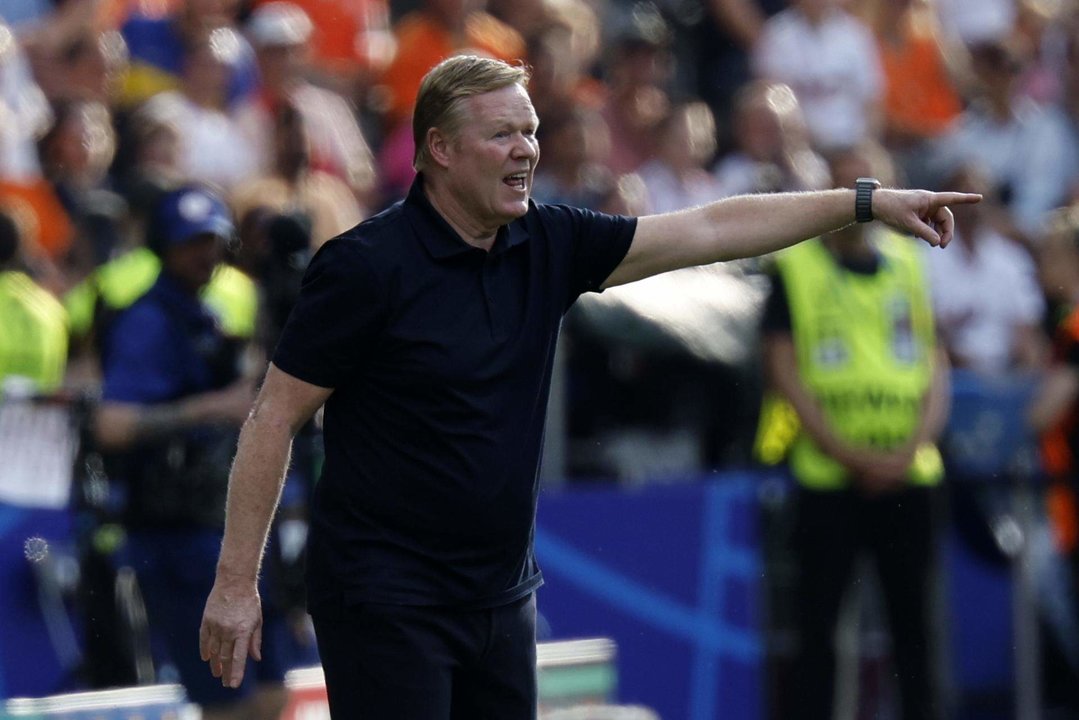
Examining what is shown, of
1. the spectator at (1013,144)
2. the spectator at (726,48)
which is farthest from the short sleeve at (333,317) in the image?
the spectator at (1013,144)

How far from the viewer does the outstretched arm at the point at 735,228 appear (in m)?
4.67

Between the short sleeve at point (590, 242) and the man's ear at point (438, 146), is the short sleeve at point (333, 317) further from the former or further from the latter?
the short sleeve at point (590, 242)

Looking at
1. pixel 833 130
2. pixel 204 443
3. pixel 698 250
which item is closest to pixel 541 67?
pixel 833 130

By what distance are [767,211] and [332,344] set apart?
115 centimetres

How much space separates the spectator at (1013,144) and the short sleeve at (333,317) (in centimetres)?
726

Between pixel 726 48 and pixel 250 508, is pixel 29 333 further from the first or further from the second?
pixel 726 48

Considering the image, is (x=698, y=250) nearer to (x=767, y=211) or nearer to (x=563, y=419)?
(x=767, y=211)

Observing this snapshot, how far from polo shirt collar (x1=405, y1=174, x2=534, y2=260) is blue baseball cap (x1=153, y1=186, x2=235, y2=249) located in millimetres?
2375

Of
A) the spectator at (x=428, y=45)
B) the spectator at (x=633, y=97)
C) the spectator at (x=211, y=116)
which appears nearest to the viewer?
the spectator at (x=211, y=116)

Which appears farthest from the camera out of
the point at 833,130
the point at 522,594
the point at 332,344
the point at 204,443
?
the point at 833,130

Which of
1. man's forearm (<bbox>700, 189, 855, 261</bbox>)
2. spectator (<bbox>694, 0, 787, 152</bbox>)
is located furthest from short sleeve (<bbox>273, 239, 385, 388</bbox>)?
spectator (<bbox>694, 0, 787, 152</bbox>)

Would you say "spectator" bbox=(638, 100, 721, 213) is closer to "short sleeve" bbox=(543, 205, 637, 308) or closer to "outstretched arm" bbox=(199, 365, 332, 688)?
"short sleeve" bbox=(543, 205, 637, 308)

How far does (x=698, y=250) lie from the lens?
4.71 metres

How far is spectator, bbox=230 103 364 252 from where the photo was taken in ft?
24.7
